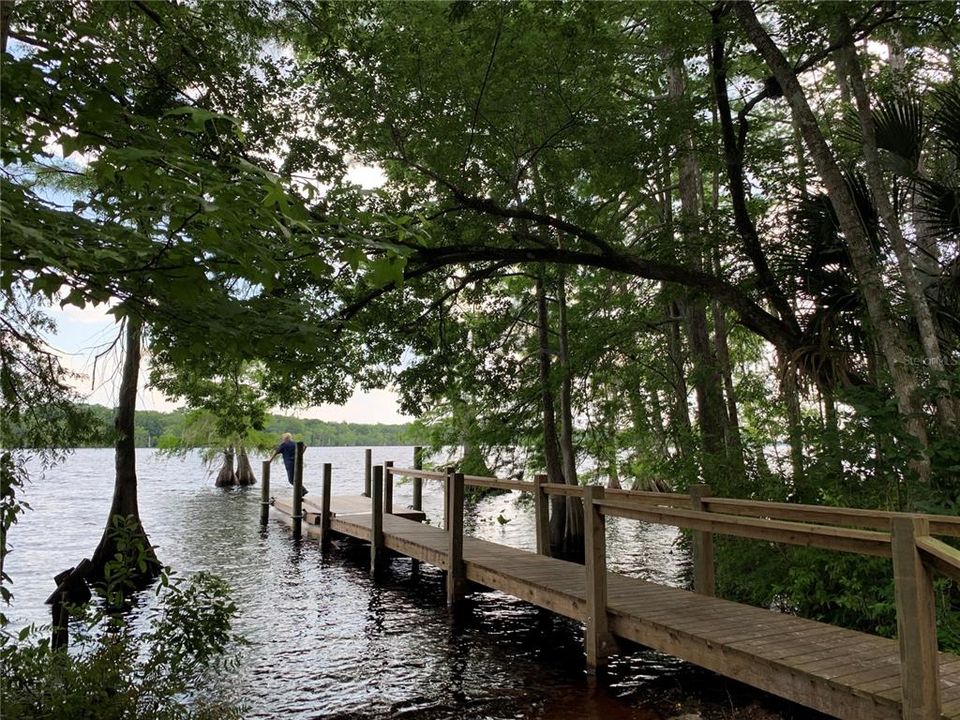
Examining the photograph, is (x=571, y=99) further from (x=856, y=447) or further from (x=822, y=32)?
(x=856, y=447)

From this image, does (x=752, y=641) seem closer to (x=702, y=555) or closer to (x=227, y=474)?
(x=702, y=555)

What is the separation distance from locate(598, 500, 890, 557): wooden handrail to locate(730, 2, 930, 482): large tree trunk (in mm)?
1862

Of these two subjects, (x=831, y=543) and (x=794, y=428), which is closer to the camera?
(x=831, y=543)

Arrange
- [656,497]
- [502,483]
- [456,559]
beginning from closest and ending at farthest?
[656,497]
[456,559]
[502,483]

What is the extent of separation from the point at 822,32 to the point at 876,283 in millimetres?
3386

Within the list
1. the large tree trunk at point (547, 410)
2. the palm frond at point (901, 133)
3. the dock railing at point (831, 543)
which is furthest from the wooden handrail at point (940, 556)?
the large tree trunk at point (547, 410)

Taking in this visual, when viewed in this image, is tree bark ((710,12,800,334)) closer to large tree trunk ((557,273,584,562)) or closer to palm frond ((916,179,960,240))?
palm frond ((916,179,960,240))

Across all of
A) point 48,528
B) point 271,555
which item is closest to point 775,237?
point 271,555

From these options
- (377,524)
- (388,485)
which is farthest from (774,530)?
(388,485)

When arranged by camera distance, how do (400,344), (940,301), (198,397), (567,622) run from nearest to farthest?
(940,301), (567,622), (400,344), (198,397)

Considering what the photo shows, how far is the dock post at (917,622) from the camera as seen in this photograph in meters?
3.70

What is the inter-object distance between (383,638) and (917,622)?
604cm

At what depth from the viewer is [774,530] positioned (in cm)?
486

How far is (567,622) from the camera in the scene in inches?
350
